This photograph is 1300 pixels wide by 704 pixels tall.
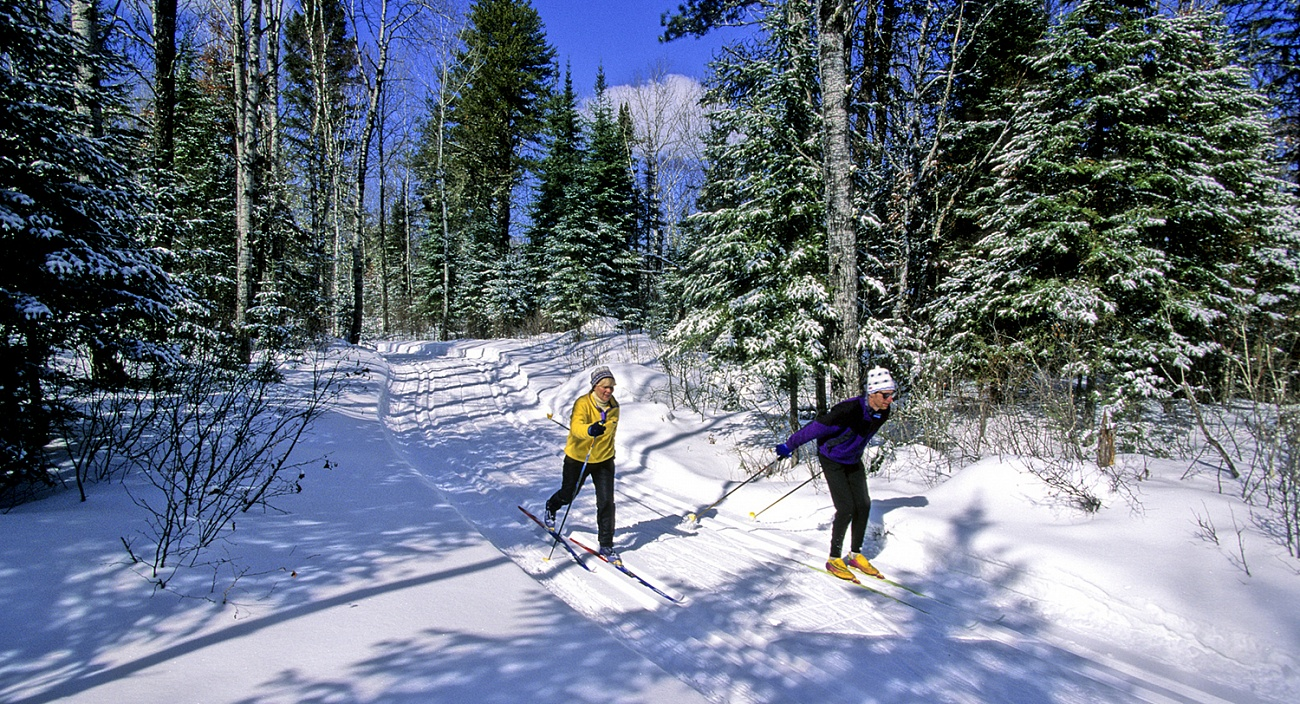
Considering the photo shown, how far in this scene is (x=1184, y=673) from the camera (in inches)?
150

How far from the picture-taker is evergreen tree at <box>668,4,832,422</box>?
8.87 metres

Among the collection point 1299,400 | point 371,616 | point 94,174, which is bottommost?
point 371,616

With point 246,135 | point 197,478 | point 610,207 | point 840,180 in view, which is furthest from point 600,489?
point 610,207

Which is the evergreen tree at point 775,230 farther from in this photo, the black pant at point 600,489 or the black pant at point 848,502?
the black pant at point 600,489

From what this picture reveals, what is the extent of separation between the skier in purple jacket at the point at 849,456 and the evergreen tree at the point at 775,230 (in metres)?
3.31

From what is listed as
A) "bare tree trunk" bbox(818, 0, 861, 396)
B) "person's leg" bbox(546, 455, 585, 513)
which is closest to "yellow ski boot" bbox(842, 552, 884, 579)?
"person's leg" bbox(546, 455, 585, 513)

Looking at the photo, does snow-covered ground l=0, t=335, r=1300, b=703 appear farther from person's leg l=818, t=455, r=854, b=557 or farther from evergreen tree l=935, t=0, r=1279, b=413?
evergreen tree l=935, t=0, r=1279, b=413

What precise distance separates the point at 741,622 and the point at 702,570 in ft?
3.41

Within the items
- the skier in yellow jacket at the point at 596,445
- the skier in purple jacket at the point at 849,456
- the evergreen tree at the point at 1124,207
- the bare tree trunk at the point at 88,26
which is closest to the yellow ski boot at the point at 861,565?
the skier in purple jacket at the point at 849,456

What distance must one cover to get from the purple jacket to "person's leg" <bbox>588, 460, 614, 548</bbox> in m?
1.97

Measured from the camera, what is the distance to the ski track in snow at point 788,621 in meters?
3.62

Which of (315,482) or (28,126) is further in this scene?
(315,482)

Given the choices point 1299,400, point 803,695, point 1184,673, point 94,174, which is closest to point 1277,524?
point 1299,400

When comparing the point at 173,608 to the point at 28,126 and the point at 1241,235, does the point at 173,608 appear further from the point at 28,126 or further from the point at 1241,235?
the point at 1241,235
